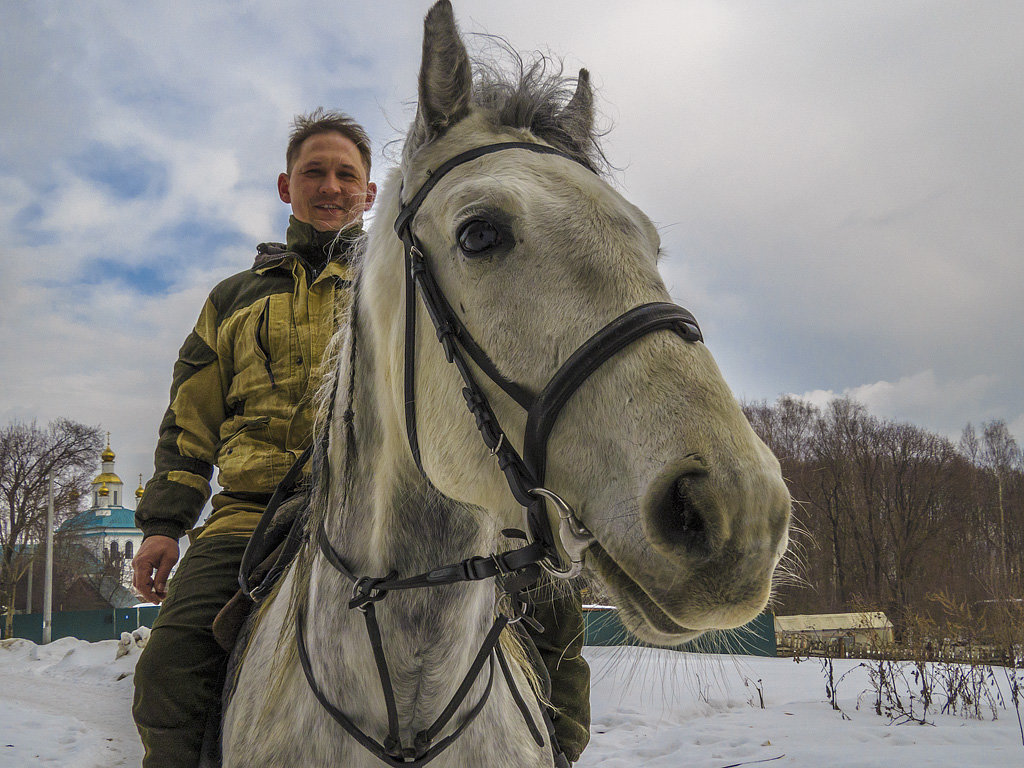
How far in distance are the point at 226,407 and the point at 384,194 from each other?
4.33ft

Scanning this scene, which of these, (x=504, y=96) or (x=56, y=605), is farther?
(x=56, y=605)

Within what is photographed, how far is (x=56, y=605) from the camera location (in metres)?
38.5

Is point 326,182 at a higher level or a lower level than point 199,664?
higher

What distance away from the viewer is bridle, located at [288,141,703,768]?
1.24 m

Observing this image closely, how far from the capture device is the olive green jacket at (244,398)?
101 inches

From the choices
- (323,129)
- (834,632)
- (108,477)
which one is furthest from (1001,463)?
(108,477)

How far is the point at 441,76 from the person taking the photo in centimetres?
169

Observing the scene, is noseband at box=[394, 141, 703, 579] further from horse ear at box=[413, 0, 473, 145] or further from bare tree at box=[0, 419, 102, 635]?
bare tree at box=[0, 419, 102, 635]

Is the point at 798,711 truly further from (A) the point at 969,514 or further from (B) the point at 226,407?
(A) the point at 969,514

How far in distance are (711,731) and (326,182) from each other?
22.1ft

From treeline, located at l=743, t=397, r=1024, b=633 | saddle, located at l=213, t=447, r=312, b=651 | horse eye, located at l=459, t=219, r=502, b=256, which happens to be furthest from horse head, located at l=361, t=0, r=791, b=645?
treeline, located at l=743, t=397, r=1024, b=633

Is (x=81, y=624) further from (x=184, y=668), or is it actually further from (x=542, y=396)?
(x=542, y=396)

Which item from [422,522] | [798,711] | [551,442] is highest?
[551,442]

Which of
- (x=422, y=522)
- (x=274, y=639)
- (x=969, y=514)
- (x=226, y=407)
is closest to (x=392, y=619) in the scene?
(x=422, y=522)
